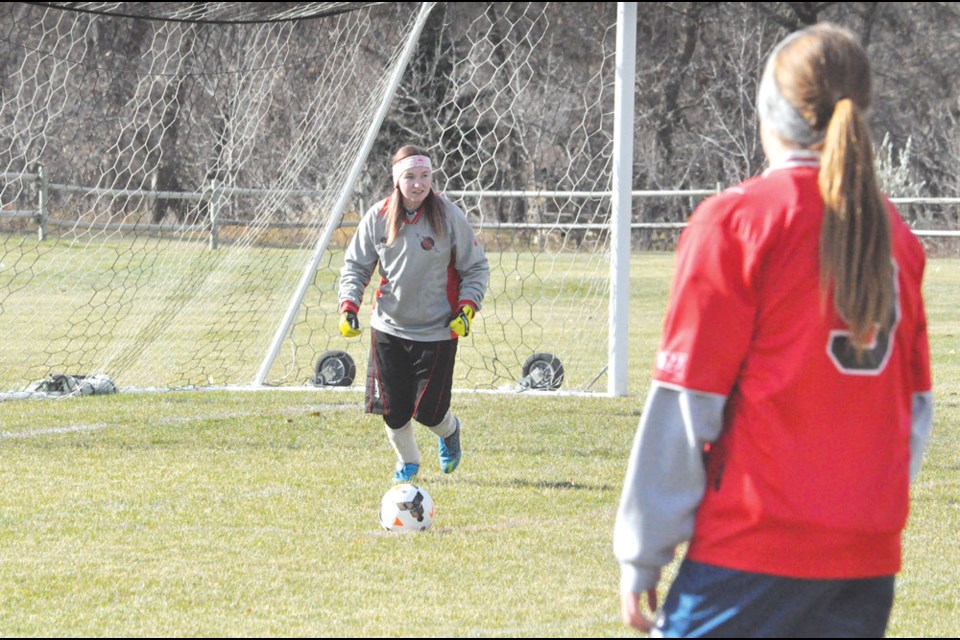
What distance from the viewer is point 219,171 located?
1001 centimetres

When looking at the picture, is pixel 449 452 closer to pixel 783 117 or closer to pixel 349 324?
pixel 349 324

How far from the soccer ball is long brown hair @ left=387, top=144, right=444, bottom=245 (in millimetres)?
1412

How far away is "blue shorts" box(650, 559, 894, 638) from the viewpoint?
223 centimetres

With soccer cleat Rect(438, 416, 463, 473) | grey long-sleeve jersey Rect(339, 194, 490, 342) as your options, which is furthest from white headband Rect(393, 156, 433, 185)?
soccer cleat Rect(438, 416, 463, 473)

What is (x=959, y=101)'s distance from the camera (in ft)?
102

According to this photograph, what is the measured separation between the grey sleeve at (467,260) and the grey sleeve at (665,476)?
13.7ft

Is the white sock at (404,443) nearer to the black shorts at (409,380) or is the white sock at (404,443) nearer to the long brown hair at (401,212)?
the black shorts at (409,380)

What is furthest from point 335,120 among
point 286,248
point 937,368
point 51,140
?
point 937,368

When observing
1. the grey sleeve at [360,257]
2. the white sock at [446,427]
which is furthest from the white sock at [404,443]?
the grey sleeve at [360,257]

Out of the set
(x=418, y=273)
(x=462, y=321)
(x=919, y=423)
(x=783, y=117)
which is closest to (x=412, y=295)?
(x=418, y=273)

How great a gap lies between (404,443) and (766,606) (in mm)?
4325

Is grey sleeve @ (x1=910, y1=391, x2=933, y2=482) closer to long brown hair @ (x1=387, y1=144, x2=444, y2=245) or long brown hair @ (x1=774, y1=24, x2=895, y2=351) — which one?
long brown hair @ (x1=774, y1=24, x2=895, y2=351)

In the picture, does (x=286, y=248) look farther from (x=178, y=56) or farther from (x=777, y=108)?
(x=777, y=108)

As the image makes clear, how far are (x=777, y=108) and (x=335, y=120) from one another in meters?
8.11
